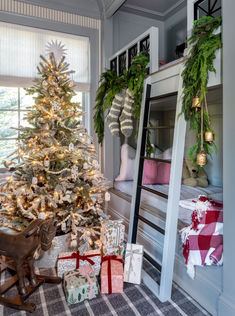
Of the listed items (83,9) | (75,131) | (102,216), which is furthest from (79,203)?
(83,9)

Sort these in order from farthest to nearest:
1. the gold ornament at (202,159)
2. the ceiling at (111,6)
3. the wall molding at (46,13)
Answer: the ceiling at (111,6) → the wall molding at (46,13) → the gold ornament at (202,159)

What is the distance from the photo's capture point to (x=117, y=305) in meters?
1.82

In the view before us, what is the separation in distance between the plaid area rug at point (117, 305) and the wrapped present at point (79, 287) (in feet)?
0.16

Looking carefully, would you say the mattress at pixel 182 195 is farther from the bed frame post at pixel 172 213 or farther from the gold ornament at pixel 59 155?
the gold ornament at pixel 59 155

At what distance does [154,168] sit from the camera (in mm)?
3107

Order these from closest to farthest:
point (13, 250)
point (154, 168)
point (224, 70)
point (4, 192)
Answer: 1. point (224, 70)
2. point (13, 250)
3. point (4, 192)
4. point (154, 168)

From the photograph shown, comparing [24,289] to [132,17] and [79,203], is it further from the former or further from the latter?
[132,17]

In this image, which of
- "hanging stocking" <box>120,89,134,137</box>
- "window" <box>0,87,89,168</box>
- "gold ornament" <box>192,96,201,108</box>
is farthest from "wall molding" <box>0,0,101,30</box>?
"gold ornament" <box>192,96,201,108</box>

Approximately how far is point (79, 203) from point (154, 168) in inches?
42.9

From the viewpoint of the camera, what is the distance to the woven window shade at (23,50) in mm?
3154

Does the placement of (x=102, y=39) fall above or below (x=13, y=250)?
above

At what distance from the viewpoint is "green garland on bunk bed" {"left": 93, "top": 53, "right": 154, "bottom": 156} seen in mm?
2548

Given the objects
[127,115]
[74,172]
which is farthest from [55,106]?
[127,115]

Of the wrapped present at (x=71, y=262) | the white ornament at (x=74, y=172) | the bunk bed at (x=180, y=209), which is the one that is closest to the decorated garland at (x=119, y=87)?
the bunk bed at (x=180, y=209)
